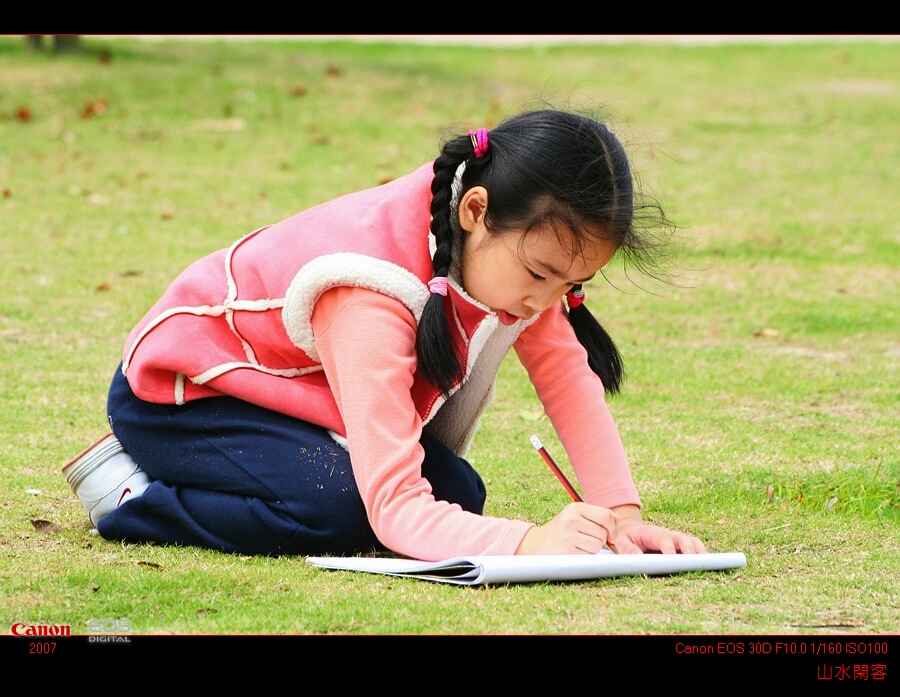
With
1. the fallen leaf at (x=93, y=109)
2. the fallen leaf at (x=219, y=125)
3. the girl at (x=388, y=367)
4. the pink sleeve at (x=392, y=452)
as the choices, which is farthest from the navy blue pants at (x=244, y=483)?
the fallen leaf at (x=93, y=109)

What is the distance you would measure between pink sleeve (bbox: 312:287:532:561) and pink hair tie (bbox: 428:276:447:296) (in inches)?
3.9

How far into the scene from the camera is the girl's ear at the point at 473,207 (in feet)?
8.13

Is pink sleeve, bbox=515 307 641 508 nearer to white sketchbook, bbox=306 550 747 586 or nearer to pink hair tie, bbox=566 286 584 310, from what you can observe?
pink hair tie, bbox=566 286 584 310

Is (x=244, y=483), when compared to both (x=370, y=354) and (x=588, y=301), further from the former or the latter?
(x=588, y=301)

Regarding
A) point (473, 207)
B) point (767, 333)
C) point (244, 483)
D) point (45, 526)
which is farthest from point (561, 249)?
point (767, 333)

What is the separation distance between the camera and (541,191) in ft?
7.93

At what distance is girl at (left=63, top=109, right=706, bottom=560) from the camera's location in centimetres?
244

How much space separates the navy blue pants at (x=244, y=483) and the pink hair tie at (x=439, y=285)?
45 centimetres

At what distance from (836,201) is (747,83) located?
407cm

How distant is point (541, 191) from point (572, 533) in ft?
2.04

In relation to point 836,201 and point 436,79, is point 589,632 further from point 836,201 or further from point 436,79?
point 436,79
